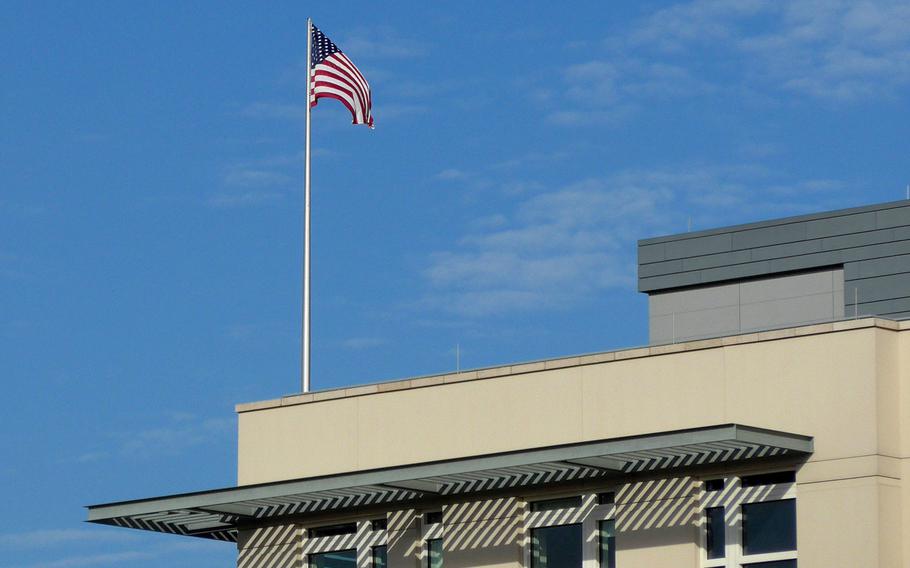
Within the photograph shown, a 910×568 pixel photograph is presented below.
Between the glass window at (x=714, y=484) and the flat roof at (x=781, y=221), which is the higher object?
the flat roof at (x=781, y=221)

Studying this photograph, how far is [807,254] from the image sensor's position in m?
45.7

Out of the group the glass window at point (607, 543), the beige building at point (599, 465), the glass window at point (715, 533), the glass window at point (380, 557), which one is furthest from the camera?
the glass window at point (380, 557)

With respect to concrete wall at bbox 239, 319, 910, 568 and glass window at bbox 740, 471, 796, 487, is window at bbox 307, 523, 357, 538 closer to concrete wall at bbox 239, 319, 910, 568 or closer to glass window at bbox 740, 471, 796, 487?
concrete wall at bbox 239, 319, 910, 568

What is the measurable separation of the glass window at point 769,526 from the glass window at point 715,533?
1.13 feet

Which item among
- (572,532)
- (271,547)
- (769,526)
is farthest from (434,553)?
(769,526)

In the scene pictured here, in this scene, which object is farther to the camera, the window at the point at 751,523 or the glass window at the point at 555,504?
the glass window at the point at 555,504

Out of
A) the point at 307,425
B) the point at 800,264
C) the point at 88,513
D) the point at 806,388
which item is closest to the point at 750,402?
the point at 806,388

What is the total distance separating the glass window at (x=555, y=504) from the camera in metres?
32.6

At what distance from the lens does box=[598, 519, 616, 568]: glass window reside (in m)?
32.0

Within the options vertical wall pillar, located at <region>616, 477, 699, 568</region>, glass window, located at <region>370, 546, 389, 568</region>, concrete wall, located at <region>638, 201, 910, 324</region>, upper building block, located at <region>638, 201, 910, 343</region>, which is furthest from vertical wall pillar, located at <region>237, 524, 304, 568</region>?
concrete wall, located at <region>638, 201, 910, 324</region>

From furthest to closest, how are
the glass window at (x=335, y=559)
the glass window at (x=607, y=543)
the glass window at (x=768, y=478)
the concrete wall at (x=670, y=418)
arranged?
1. the glass window at (x=335, y=559)
2. the glass window at (x=607, y=543)
3. the glass window at (x=768, y=478)
4. the concrete wall at (x=670, y=418)

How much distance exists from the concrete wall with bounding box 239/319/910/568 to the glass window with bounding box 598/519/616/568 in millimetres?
264

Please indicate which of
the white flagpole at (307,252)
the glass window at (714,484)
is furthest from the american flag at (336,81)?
the glass window at (714,484)

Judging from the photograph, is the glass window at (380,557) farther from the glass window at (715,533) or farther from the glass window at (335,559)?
the glass window at (715,533)
